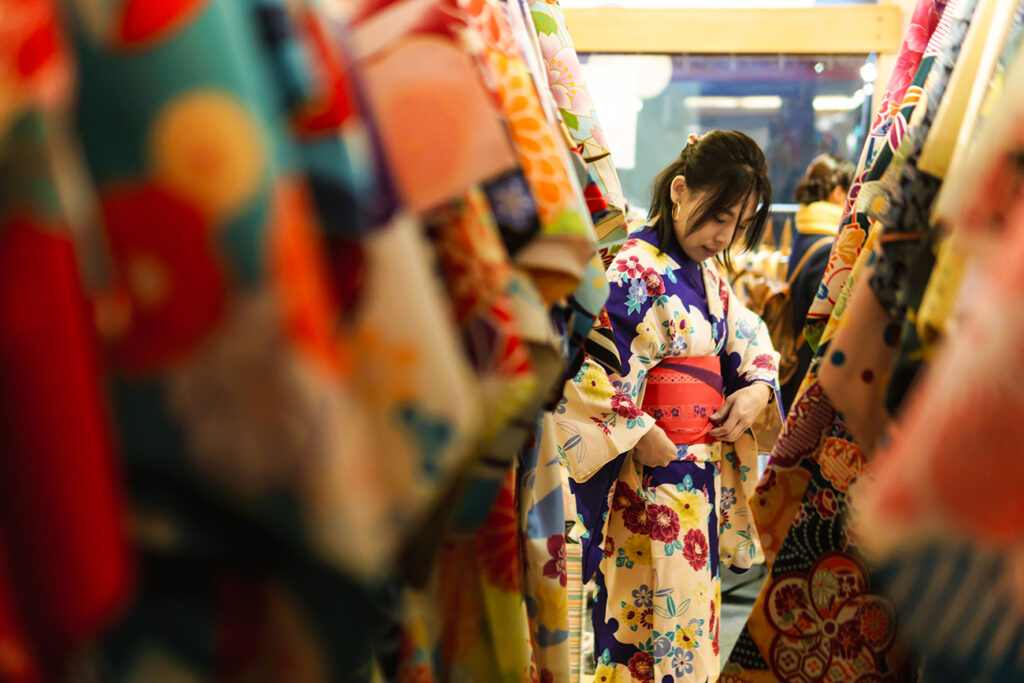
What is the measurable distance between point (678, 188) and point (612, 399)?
0.56 meters

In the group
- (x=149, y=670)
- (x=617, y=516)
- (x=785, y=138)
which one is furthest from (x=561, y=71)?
(x=785, y=138)

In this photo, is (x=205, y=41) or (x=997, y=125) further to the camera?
(x=997, y=125)

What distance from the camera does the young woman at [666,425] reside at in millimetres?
1854

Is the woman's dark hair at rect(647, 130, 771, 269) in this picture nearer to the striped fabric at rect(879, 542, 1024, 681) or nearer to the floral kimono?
the floral kimono

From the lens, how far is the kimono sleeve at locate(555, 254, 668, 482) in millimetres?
1796

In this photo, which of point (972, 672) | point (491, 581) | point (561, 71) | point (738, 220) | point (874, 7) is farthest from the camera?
point (874, 7)

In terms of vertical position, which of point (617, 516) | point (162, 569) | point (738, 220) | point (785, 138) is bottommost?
point (785, 138)

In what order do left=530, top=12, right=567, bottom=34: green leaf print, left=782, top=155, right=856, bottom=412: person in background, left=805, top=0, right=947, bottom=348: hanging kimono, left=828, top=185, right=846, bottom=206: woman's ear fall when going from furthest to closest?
left=828, top=185, right=846, bottom=206: woman's ear
left=782, top=155, right=856, bottom=412: person in background
left=530, top=12, right=567, bottom=34: green leaf print
left=805, top=0, right=947, bottom=348: hanging kimono

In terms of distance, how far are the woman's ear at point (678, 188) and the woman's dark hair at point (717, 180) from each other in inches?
0.4

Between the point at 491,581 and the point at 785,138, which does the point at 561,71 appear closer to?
the point at 491,581

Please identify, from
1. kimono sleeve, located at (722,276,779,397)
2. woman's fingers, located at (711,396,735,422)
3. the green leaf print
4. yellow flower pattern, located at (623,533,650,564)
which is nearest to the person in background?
kimono sleeve, located at (722,276,779,397)

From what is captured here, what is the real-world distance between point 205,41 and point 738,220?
1.71m

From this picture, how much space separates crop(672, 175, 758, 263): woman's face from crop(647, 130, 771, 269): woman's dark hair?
1cm

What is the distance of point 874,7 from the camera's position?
4.10 metres
